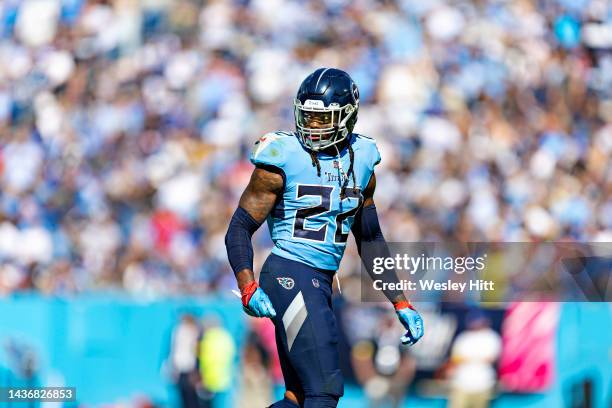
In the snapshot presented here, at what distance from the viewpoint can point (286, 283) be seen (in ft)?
16.9

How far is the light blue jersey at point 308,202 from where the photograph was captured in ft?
17.0

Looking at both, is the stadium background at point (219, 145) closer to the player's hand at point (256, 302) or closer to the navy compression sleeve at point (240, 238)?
the navy compression sleeve at point (240, 238)

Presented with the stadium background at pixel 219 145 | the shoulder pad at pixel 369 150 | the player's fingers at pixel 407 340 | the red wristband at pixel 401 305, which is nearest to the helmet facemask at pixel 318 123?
the shoulder pad at pixel 369 150

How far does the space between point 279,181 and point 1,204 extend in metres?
6.79

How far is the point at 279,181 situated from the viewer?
16.9ft

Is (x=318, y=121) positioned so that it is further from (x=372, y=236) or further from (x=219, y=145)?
(x=219, y=145)

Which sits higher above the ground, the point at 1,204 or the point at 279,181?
the point at 1,204

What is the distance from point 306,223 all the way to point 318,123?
469 millimetres

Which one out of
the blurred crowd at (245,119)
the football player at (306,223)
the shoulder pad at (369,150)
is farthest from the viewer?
the blurred crowd at (245,119)

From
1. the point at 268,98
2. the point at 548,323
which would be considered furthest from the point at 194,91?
the point at 548,323

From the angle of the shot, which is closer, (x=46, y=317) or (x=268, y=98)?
(x=46, y=317)

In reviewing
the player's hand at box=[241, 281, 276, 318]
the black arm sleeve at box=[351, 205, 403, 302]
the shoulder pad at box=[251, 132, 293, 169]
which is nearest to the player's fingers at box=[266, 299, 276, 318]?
the player's hand at box=[241, 281, 276, 318]

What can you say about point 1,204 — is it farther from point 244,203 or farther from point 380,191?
point 244,203

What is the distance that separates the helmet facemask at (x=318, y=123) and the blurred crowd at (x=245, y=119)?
456 centimetres
